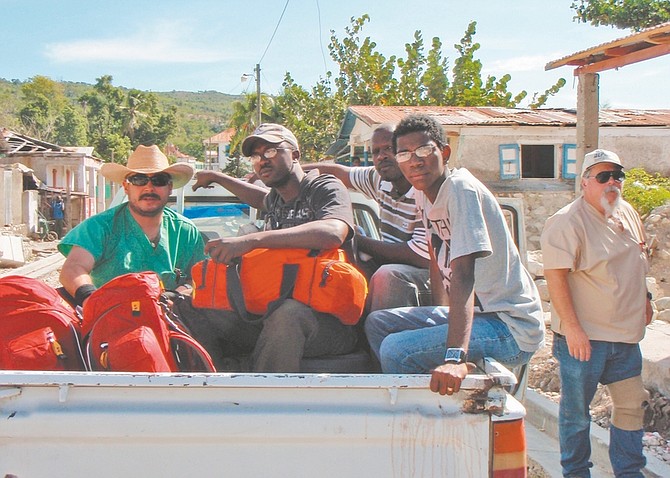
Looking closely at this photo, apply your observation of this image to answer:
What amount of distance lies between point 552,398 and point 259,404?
4.39 metres

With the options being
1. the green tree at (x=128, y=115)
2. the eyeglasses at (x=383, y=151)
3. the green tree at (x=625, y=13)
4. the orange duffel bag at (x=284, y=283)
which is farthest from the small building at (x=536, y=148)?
the green tree at (x=128, y=115)

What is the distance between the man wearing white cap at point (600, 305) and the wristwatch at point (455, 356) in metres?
1.56

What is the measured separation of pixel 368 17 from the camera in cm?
2445

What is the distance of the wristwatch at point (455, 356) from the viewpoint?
2.12 meters

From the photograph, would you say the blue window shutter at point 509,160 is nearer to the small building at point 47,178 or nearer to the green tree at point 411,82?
the green tree at point 411,82

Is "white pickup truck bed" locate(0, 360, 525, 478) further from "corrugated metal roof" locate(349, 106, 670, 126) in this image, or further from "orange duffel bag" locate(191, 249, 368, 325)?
"corrugated metal roof" locate(349, 106, 670, 126)

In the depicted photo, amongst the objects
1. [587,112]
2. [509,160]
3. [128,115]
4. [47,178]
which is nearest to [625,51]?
[587,112]

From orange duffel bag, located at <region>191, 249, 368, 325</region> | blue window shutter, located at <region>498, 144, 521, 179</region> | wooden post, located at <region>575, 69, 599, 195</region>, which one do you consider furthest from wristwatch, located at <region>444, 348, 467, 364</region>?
blue window shutter, located at <region>498, 144, 521, 179</region>

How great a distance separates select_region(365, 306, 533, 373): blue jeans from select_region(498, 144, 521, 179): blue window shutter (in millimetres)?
14899

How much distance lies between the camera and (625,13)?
2231 centimetres

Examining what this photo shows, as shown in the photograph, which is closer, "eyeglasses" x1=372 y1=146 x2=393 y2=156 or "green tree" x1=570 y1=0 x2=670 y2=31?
"eyeglasses" x1=372 y1=146 x2=393 y2=156

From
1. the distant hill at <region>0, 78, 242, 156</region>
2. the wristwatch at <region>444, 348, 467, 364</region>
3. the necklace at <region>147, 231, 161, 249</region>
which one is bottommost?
the wristwatch at <region>444, 348, 467, 364</region>

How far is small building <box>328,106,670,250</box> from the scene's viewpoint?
54.7 feet

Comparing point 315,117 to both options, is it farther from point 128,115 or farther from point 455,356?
point 128,115
